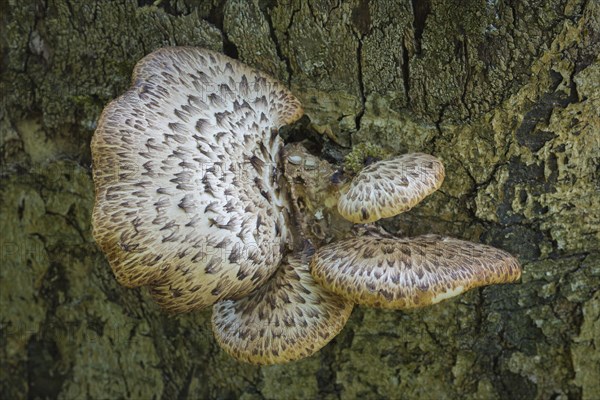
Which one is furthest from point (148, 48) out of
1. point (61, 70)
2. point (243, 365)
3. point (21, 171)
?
point (243, 365)

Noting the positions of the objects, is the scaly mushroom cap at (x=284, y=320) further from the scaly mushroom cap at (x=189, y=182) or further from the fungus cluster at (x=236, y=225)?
the scaly mushroom cap at (x=189, y=182)

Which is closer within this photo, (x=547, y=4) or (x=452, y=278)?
(x=452, y=278)

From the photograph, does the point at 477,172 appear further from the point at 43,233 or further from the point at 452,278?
the point at 43,233

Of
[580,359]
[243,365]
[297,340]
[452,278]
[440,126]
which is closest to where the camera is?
[452,278]

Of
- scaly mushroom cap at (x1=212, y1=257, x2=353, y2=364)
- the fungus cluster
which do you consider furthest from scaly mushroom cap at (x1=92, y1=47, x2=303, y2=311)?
scaly mushroom cap at (x1=212, y1=257, x2=353, y2=364)

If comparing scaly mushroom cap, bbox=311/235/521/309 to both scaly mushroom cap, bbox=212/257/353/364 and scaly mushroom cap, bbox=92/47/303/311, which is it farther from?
scaly mushroom cap, bbox=92/47/303/311

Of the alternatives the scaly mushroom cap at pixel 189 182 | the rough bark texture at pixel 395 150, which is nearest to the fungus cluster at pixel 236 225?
the scaly mushroom cap at pixel 189 182
